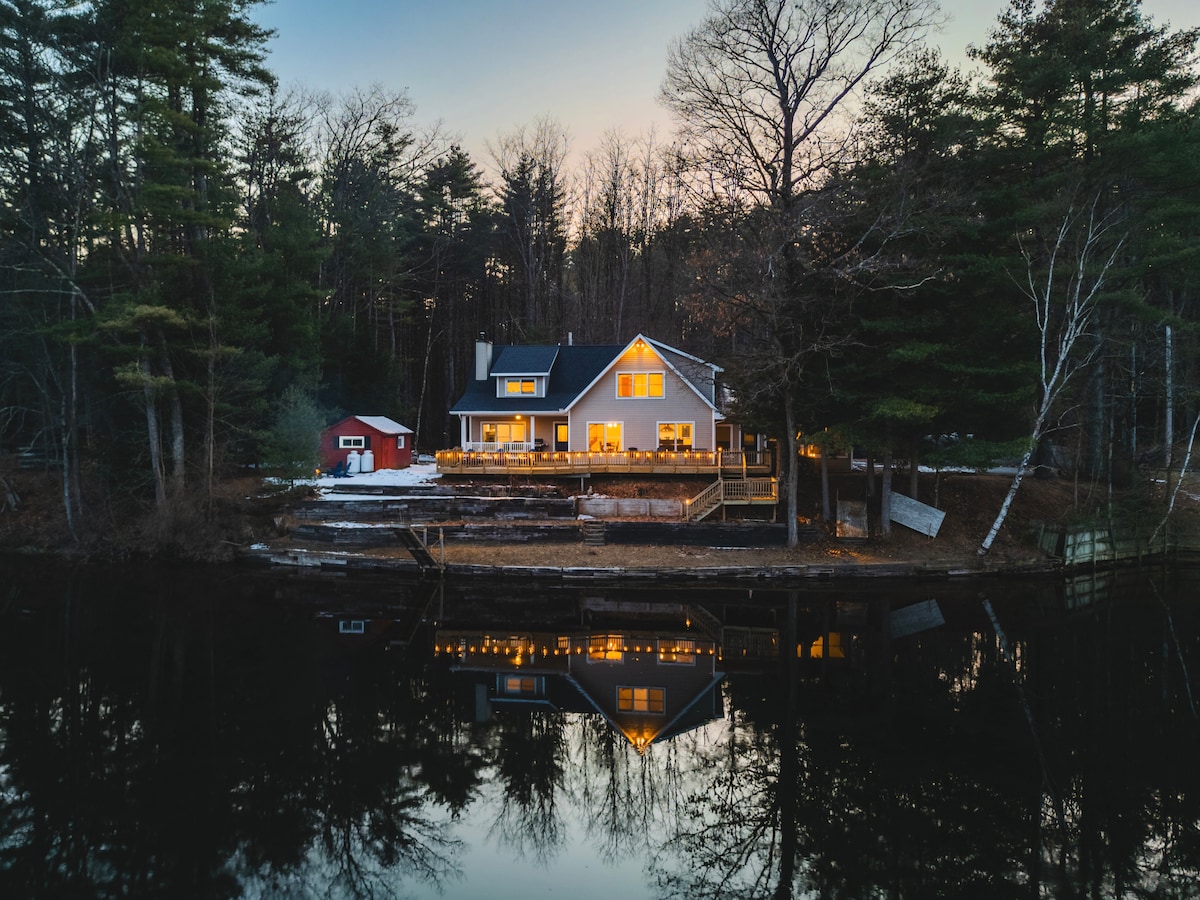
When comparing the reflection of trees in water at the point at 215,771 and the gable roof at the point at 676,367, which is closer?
the reflection of trees in water at the point at 215,771

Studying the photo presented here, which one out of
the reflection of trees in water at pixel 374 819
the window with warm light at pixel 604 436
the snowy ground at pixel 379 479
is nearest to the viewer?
the reflection of trees in water at pixel 374 819

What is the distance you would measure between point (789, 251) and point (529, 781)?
17820 millimetres

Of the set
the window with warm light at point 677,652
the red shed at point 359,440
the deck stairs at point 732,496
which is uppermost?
the red shed at point 359,440

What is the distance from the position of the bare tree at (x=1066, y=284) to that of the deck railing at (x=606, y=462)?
933 cm

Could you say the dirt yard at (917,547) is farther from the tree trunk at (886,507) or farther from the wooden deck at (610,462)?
the wooden deck at (610,462)

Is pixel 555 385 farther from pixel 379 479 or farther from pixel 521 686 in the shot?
pixel 521 686

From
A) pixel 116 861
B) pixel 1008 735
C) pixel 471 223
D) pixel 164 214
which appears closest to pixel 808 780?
pixel 1008 735

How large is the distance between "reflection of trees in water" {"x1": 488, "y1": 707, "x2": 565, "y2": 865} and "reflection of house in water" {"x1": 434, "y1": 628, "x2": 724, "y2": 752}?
0.65 m

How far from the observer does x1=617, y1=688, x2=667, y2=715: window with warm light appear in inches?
488

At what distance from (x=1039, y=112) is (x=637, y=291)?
1005 inches

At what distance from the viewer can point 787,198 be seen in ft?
71.0

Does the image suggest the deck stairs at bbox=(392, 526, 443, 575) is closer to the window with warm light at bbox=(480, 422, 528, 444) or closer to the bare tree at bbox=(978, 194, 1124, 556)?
the window with warm light at bbox=(480, 422, 528, 444)

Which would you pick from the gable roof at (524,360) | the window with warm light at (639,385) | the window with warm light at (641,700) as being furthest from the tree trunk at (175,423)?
the window with warm light at (641,700)

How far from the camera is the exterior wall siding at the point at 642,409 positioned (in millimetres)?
30359
